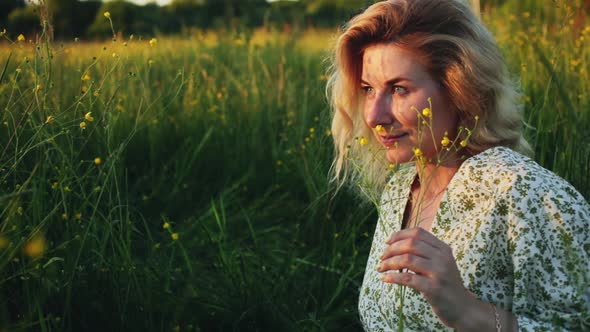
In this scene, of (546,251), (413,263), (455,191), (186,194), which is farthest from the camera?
(186,194)

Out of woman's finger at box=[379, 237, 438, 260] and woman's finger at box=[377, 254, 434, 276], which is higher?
woman's finger at box=[379, 237, 438, 260]

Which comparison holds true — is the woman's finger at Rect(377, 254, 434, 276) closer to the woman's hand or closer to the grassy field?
the woman's hand

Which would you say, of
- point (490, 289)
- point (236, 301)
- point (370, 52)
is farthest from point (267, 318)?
point (370, 52)

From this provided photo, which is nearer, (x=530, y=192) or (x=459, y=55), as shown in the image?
(x=530, y=192)

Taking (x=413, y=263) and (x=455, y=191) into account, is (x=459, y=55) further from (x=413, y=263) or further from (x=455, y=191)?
(x=413, y=263)

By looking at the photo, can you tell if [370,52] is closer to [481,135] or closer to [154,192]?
[481,135]

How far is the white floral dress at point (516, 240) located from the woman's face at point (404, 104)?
157 mm

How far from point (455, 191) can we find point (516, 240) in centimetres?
27

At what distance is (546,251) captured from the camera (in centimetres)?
172

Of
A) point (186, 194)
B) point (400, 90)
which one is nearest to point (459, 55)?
point (400, 90)

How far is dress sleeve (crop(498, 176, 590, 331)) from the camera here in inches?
66.7

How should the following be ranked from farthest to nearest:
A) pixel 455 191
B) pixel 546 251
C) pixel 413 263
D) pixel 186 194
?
1. pixel 186 194
2. pixel 455 191
3. pixel 546 251
4. pixel 413 263

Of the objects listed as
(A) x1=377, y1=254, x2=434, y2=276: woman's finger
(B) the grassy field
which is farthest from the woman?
(B) the grassy field

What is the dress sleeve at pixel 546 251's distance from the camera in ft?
5.56
